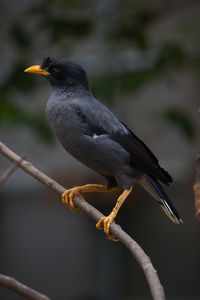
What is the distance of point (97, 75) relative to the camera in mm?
6715

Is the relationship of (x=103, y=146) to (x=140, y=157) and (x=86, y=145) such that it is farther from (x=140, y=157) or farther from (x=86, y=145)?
(x=140, y=157)

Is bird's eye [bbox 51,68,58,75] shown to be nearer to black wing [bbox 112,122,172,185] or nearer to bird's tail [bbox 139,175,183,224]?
black wing [bbox 112,122,172,185]

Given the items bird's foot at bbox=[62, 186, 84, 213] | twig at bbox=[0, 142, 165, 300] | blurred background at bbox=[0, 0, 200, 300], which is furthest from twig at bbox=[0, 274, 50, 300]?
blurred background at bbox=[0, 0, 200, 300]

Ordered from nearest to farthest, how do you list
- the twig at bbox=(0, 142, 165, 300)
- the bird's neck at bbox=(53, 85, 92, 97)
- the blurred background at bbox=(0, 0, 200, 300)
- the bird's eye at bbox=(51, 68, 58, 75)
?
the twig at bbox=(0, 142, 165, 300) → the bird's neck at bbox=(53, 85, 92, 97) → the bird's eye at bbox=(51, 68, 58, 75) → the blurred background at bbox=(0, 0, 200, 300)

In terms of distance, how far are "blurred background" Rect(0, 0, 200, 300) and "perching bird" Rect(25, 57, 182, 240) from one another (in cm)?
158

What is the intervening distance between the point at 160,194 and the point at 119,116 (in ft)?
11.0

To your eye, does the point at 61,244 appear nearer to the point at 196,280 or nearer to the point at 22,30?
the point at 196,280

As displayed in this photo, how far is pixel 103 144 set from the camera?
14.6ft

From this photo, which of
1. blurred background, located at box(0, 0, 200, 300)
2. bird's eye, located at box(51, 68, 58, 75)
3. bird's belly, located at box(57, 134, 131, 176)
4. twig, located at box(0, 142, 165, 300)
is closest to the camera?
twig, located at box(0, 142, 165, 300)

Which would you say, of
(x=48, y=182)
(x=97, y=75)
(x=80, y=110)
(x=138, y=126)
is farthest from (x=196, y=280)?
(x=48, y=182)

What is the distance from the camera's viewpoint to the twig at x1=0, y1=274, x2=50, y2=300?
113 inches

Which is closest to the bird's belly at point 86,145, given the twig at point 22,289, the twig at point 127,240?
the twig at point 127,240

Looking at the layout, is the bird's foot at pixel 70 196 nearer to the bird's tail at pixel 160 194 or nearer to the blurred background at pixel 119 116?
the bird's tail at pixel 160 194

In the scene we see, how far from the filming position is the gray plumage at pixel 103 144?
4422mm
